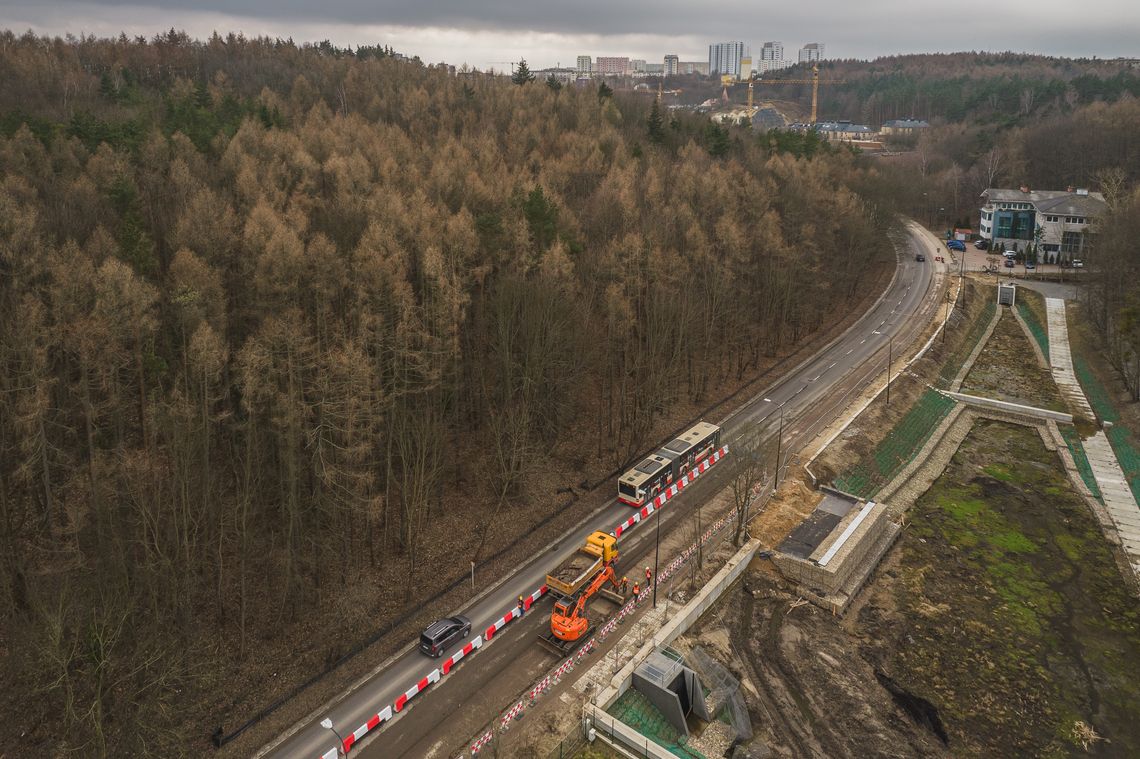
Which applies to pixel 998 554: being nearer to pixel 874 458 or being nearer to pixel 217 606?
pixel 874 458

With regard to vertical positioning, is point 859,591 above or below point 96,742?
below

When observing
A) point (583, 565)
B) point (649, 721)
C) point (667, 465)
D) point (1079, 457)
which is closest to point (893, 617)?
point (667, 465)

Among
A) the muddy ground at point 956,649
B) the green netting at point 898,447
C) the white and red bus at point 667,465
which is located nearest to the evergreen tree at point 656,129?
the green netting at point 898,447

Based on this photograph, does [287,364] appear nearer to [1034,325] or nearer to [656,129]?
[656,129]

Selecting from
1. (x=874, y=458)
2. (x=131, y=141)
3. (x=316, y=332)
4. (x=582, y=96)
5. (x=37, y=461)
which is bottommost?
(x=874, y=458)

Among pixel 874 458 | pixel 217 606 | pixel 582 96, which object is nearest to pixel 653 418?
pixel 874 458

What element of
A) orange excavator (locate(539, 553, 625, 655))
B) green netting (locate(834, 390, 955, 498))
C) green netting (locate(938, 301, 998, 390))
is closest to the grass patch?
green netting (locate(834, 390, 955, 498))
